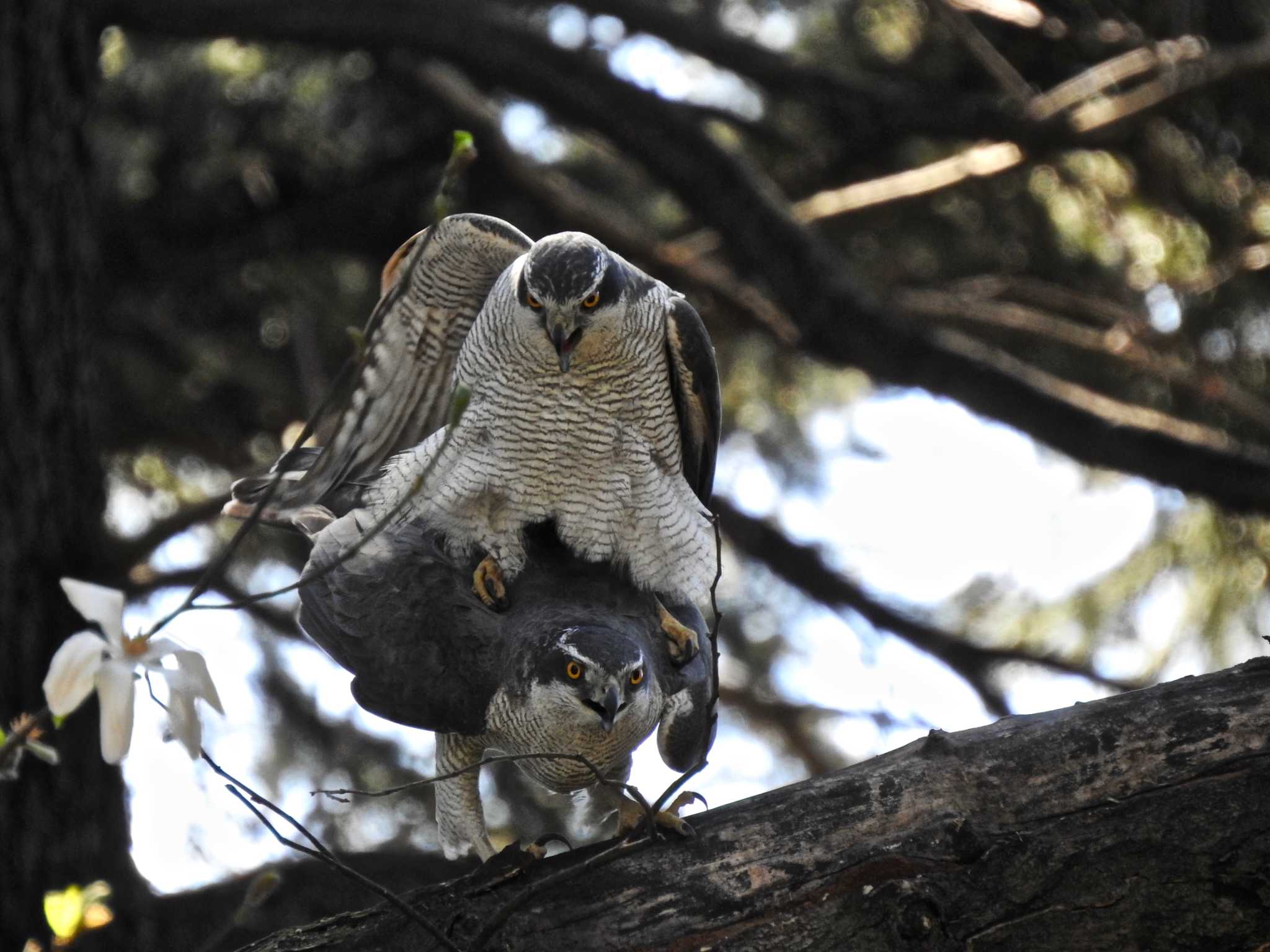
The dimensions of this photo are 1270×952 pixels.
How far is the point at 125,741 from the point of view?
1.62 meters

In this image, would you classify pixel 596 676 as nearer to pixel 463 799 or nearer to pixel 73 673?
pixel 463 799

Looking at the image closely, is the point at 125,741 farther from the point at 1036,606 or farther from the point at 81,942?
the point at 1036,606

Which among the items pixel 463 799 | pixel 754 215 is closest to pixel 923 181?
pixel 754 215

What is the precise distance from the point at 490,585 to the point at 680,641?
1.65 ft

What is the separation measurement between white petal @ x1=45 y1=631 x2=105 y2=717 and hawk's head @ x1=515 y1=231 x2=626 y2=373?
1.68m

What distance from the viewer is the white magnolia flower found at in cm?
160

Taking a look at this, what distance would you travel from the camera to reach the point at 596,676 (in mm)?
2877

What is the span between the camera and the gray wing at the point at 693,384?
3477 millimetres

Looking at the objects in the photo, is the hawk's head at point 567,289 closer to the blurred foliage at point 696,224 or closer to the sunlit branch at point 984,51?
the blurred foliage at point 696,224

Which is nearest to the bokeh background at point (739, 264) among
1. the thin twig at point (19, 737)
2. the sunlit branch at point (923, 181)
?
the sunlit branch at point (923, 181)

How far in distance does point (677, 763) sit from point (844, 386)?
14.3ft

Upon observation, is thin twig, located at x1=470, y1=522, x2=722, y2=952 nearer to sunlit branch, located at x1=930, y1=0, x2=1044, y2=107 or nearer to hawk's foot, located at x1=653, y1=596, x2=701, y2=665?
hawk's foot, located at x1=653, y1=596, x2=701, y2=665

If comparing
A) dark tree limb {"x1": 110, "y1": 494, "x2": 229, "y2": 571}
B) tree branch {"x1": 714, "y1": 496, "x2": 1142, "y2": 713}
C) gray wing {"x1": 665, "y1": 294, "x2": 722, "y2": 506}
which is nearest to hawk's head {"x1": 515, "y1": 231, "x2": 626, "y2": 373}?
gray wing {"x1": 665, "y1": 294, "x2": 722, "y2": 506}

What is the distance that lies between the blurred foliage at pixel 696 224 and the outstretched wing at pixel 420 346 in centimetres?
175
